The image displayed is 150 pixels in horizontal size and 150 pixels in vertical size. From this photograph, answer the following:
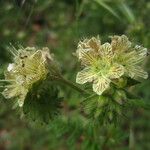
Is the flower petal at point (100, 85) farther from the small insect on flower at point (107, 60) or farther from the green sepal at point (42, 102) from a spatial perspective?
the green sepal at point (42, 102)

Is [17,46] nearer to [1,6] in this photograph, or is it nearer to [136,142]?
[1,6]

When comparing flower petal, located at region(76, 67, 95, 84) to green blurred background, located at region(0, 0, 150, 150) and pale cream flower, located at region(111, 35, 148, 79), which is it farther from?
green blurred background, located at region(0, 0, 150, 150)

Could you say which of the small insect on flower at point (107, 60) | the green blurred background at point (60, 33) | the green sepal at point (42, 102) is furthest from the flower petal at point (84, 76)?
the green blurred background at point (60, 33)

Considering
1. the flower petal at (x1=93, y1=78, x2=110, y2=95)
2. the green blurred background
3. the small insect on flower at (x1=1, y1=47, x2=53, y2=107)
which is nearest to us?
the flower petal at (x1=93, y1=78, x2=110, y2=95)

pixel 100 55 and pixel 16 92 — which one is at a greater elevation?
pixel 100 55

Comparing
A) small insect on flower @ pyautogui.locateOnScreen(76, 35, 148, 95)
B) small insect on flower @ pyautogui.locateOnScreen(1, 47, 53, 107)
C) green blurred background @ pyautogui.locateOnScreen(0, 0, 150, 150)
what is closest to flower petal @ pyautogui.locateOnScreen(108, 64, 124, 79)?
small insect on flower @ pyautogui.locateOnScreen(76, 35, 148, 95)

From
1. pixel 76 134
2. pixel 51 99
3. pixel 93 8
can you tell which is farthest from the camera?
pixel 93 8

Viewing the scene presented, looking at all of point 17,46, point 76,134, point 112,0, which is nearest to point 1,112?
point 112,0
